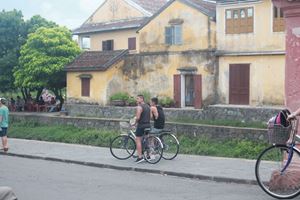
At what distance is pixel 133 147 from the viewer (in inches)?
611

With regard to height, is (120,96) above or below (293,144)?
above

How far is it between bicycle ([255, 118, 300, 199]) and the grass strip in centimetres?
637

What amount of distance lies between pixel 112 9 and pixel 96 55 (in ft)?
32.3

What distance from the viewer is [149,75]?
105 feet

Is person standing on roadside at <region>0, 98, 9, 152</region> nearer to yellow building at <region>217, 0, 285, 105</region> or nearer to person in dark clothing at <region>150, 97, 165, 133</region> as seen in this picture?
person in dark clothing at <region>150, 97, 165, 133</region>

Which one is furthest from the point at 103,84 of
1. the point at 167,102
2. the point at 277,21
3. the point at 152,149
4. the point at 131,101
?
the point at 152,149

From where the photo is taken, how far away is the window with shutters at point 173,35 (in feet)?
101

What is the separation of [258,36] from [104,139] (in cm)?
1116

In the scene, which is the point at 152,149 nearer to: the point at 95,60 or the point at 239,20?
the point at 239,20

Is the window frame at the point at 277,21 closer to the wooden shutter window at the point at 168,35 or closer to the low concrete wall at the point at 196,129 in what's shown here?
the wooden shutter window at the point at 168,35

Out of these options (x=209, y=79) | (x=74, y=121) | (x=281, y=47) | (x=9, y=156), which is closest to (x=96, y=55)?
(x=209, y=79)

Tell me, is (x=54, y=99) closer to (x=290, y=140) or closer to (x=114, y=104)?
(x=114, y=104)

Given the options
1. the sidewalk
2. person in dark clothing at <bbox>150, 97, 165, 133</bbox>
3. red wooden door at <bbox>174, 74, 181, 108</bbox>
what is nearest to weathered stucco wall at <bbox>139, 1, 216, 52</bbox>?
red wooden door at <bbox>174, 74, 181, 108</bbox>

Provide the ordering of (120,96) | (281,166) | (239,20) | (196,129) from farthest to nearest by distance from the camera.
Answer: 1. (120,96)
2. (239,20)
3. (196,129)
4. (281,166)
